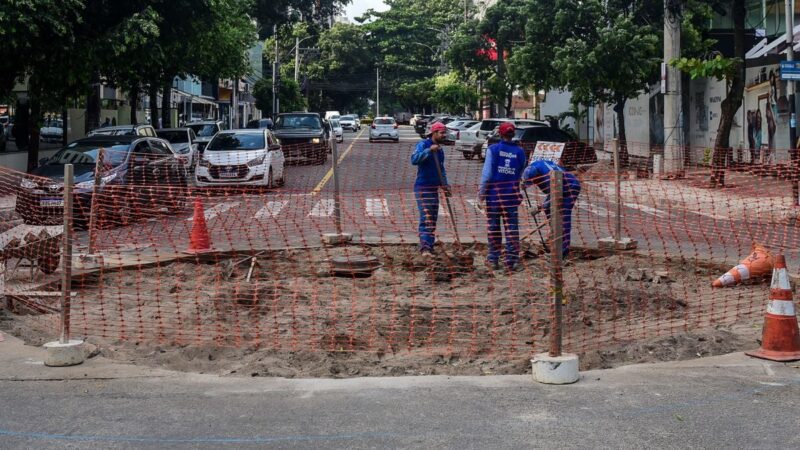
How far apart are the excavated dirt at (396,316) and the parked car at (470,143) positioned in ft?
72.0

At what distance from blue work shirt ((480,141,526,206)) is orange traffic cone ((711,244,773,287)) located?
2543 millimetres

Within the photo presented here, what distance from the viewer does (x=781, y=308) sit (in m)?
6.93

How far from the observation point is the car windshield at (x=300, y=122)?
33.6 m

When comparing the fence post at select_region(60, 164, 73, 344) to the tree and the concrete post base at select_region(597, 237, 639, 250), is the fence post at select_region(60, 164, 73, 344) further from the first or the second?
the tree

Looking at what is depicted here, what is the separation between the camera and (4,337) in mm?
7820

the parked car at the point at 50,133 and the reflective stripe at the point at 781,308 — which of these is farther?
the parked car at the point at 50,133

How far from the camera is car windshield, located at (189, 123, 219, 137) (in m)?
34.3

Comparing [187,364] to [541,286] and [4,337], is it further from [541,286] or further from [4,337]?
[541,286]

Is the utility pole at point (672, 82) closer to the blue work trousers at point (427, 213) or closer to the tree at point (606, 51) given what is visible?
the tree at point (606, 51)

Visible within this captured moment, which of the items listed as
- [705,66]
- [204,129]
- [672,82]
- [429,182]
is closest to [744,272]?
[429,182]

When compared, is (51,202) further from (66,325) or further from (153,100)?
(153,100)

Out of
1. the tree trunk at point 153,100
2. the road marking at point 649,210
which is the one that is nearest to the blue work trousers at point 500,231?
the road marking at point 649,210

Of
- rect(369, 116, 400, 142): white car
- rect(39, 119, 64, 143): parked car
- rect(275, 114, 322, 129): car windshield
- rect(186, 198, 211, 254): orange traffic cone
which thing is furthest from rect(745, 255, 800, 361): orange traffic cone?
rect(369, 116, 400, 142): white car

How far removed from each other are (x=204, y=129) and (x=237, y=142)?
13.0 metres
